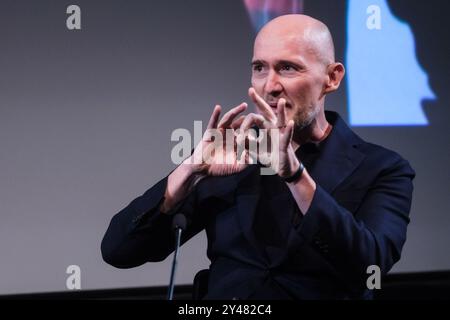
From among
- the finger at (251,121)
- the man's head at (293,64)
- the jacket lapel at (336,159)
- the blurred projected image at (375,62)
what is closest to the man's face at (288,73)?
the man's head at (293,64)

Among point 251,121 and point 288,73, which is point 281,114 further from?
point 288,73

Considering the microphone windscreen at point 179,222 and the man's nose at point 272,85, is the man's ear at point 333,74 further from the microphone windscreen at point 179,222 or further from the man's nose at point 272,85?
the microphone windscreen at point 179,222

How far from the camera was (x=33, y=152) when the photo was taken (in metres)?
3.03

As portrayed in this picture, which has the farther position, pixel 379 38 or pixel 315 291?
pixel 379 38

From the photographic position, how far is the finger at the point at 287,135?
161cm

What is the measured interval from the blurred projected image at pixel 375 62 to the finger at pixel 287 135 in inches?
65.0

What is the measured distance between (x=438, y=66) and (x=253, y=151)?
2.04 m

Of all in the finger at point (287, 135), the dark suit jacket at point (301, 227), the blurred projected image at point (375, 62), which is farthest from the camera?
the blurred projected image at point (375, 62)

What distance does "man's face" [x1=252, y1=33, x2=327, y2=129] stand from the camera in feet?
6.32

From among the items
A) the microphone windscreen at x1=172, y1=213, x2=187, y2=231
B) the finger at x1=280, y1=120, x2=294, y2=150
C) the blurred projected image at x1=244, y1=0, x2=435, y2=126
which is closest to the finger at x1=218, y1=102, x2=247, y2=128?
the finger at x1=280, y1=120, x2=294, y2=150

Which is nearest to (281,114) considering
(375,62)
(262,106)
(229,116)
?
(262,106)

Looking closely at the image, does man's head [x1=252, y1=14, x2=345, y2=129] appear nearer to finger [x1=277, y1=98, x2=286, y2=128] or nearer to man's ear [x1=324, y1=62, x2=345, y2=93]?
man's ear [x1=324, y1=62, x2=345, y2=93]
